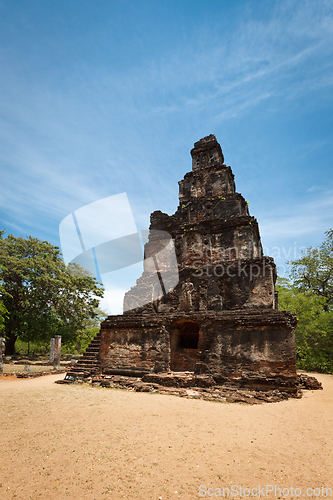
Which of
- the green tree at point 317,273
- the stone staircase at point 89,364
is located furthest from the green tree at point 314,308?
the stone staircase at point 89,364

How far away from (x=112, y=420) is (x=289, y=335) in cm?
606

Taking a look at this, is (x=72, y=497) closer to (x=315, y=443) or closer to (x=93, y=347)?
(x=315, y=443)

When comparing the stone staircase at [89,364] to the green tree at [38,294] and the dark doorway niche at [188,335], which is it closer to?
the dark doorway niche at [188,335]

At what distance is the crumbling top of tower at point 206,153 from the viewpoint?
57.1 feet

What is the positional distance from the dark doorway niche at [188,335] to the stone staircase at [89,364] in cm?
385

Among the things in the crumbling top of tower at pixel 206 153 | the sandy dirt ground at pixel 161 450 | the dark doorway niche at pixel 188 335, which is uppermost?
the crumbling top of tower at pixel 206 153

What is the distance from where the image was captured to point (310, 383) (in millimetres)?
10930

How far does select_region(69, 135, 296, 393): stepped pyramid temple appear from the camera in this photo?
348 inches

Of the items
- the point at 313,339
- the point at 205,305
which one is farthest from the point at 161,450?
the point at 313,339

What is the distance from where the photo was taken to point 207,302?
476 inches

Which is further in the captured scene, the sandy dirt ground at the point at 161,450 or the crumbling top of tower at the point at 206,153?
the crumbling top of tower at the point at 206,153

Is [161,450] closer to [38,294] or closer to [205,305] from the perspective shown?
[205,305]

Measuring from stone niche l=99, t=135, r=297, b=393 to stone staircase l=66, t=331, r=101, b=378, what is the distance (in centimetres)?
40

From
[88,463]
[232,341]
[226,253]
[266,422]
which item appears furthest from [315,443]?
→ [226,253]
